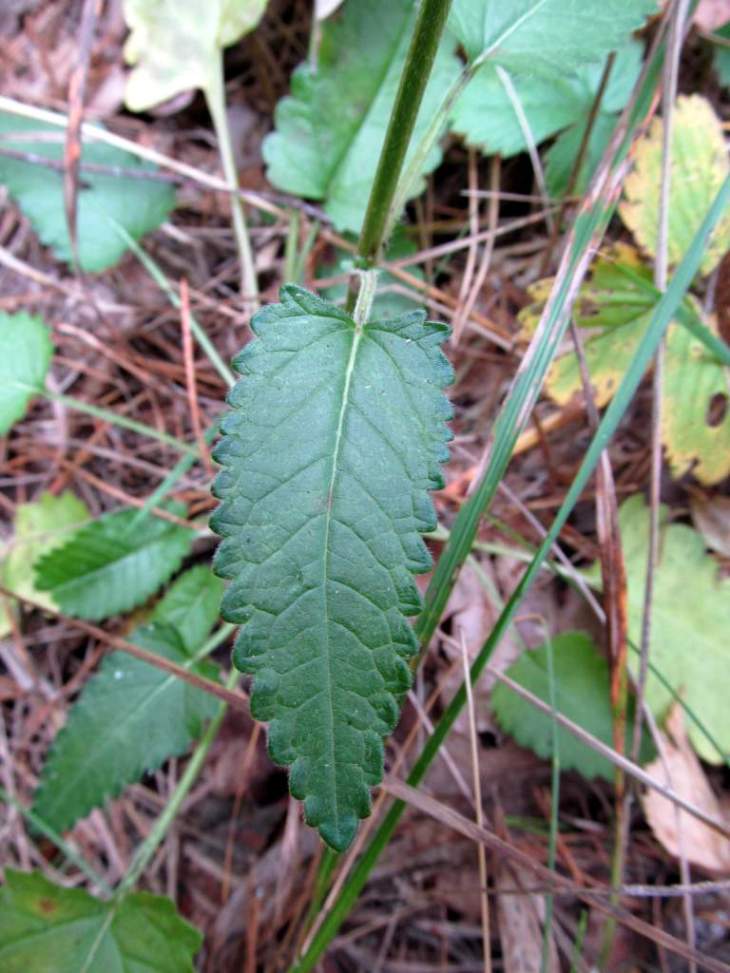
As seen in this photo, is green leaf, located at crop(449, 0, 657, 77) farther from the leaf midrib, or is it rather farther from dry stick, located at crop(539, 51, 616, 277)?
the leaf midrib

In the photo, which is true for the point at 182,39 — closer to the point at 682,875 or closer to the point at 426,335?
the point at 426,335

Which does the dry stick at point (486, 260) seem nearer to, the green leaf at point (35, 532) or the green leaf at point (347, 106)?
the green leaf at point (347, 106)

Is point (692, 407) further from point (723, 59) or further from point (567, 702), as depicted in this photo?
point (723, 59)

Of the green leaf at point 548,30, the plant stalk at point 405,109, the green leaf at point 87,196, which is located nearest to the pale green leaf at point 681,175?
the green leaf at point 548,30

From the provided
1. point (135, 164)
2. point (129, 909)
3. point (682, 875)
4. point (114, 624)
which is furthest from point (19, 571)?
point (682, 875)

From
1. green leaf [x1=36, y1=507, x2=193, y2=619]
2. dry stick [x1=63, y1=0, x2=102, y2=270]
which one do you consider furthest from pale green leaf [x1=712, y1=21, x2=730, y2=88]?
green leaf [x1=36, y1=507, x2=193, y2=619]

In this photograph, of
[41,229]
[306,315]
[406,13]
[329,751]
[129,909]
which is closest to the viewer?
[329,751]
